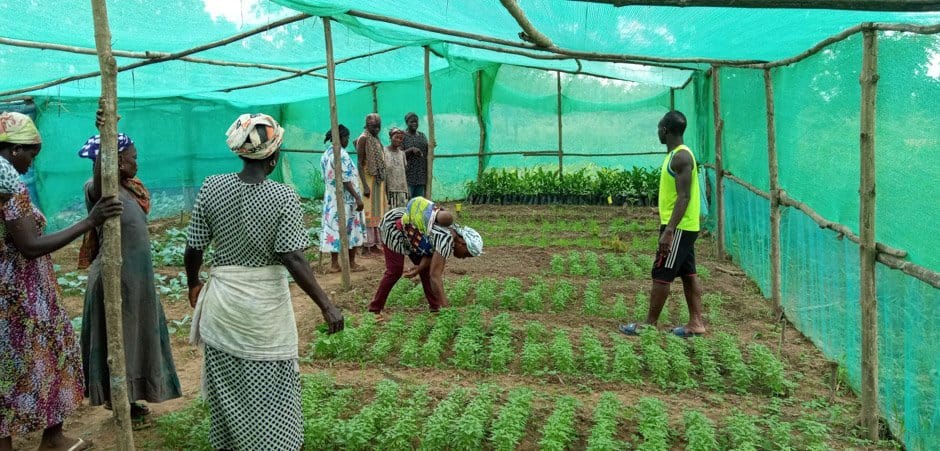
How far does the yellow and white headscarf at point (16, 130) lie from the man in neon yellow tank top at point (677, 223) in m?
4.36

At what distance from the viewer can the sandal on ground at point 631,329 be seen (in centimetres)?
609

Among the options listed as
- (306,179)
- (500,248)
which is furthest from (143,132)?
(500,248)

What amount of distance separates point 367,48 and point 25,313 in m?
6.67

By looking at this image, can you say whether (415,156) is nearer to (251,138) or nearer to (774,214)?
(774,214)

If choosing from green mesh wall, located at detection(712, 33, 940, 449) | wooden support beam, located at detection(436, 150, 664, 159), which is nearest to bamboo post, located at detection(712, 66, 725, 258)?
green mesh wall, located at detection(712, 33, 940, 449)

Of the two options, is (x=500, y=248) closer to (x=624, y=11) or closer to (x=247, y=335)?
(x=624, y=11)

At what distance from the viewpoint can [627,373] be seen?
514cm

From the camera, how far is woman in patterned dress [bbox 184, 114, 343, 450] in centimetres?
328

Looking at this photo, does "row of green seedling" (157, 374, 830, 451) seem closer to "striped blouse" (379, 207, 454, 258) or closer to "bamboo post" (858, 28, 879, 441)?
"bamboo post" (858, 28, 879, 441)

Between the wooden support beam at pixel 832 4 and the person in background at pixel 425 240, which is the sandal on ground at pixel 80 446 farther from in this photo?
the wooden support beam at pixel 832 4

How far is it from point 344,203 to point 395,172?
1.67m

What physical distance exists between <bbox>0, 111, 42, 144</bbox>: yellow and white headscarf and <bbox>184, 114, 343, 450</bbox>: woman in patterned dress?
3.67 feet

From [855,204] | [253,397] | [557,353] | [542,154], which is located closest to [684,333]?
[557,353]

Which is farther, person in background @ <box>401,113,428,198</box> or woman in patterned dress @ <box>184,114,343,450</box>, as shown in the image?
person in background @ <box>401,113,428,198</box>
